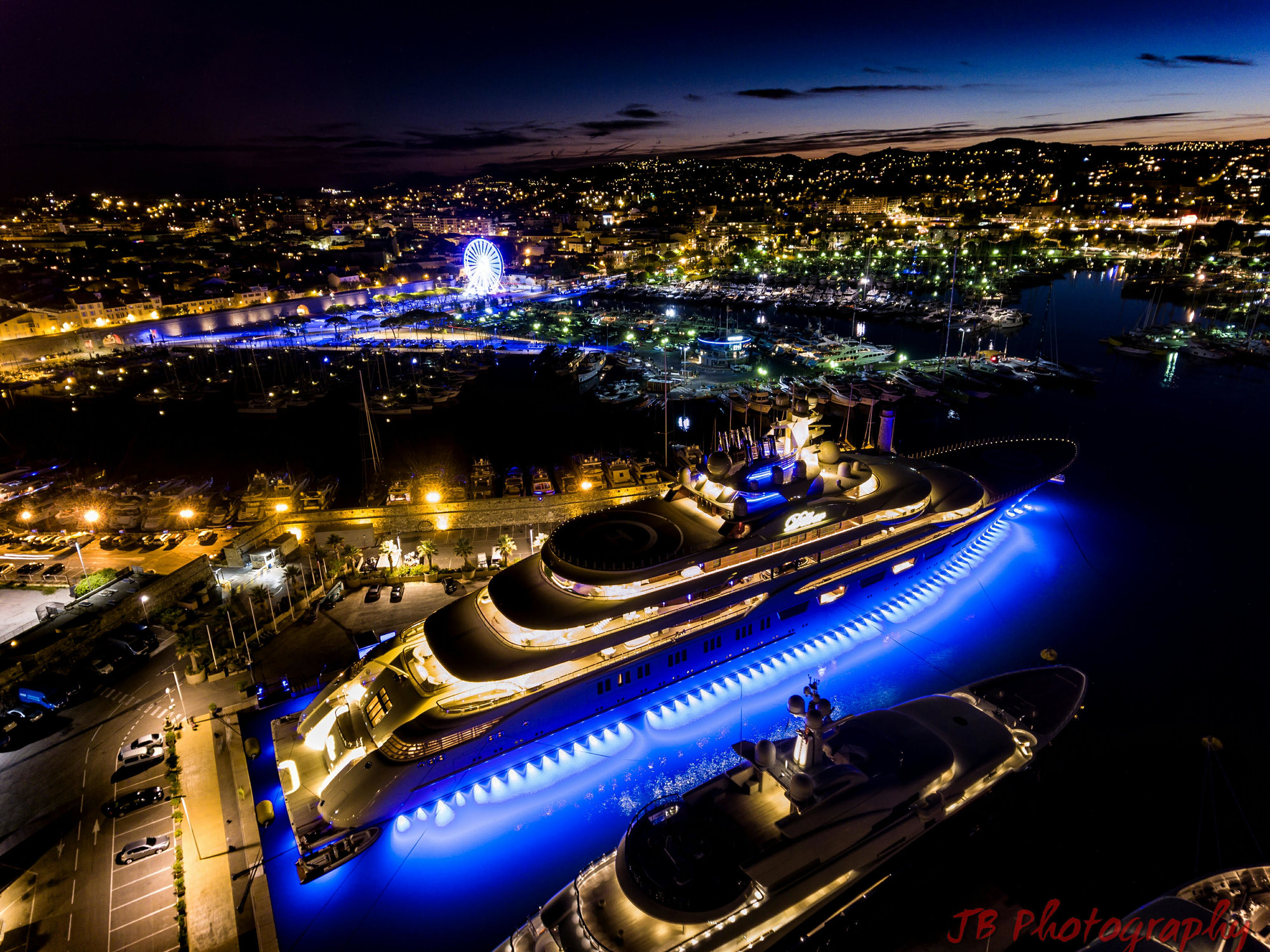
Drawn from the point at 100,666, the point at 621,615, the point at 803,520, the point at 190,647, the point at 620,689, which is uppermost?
the point at 803,520

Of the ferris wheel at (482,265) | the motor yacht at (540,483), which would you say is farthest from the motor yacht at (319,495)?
the ferris wheel at (482,265)

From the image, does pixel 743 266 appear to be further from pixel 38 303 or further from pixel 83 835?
pixel 83 835

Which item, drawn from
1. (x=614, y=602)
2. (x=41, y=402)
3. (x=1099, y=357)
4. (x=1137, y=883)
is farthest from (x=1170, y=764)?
(x=41, y=402)

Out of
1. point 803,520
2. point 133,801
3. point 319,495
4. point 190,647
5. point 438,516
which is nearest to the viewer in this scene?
point 133,801

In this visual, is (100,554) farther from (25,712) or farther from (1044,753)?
(1044,753)

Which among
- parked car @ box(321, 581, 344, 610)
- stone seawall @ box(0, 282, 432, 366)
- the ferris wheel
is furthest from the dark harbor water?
the ferris wheel

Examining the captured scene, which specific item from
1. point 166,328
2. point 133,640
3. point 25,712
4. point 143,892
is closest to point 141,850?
point 143,892
